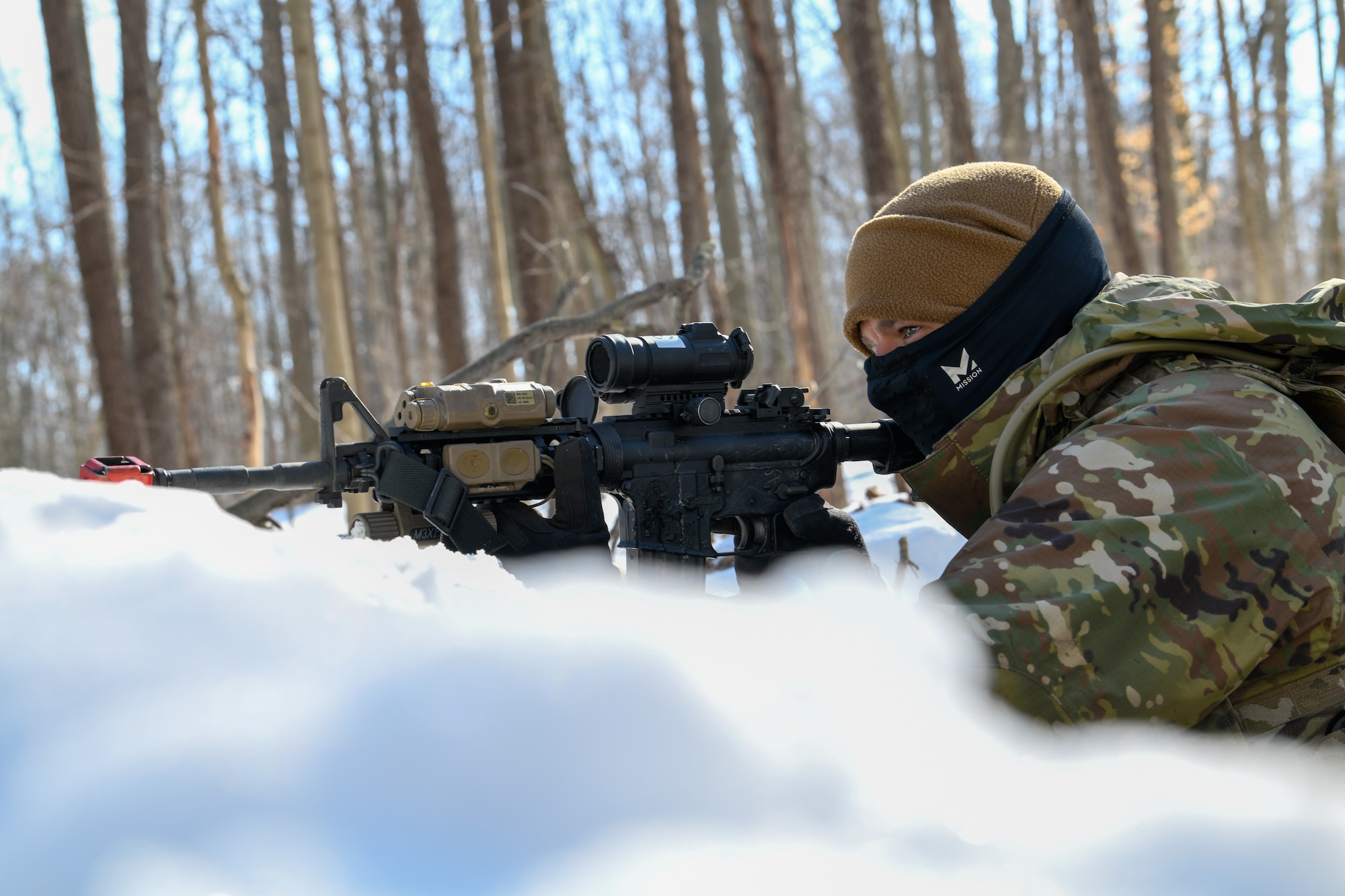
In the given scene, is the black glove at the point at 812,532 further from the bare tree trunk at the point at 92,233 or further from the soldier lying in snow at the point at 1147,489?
the bare tree trunk at the point at 92,233

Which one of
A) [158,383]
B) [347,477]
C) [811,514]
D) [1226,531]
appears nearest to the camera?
[1226,531]

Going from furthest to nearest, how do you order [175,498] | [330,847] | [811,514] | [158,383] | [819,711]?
[158,383], [811,514], [175,498], [819,711], [330,847]

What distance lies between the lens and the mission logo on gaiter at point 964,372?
7.80ft

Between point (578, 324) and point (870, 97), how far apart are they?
4.37 metres

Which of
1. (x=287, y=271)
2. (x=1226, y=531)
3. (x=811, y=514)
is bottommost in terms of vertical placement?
(x=811, y=514)

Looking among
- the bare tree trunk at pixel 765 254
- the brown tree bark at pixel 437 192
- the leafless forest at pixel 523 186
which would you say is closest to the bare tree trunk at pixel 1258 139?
the leafless forest at pixel 523 186

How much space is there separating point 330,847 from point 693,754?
32 cm

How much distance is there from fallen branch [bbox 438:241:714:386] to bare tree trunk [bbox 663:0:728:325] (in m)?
4.57

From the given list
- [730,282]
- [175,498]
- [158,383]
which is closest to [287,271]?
[158,383]

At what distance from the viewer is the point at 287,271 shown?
18594mm

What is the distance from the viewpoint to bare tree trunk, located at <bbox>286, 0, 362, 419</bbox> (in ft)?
24.7

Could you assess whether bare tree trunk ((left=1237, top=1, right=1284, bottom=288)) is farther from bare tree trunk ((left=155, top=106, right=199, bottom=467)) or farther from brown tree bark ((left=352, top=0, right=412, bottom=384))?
bare tree trunk ((left=155, top=106, right=199, bottom=467))

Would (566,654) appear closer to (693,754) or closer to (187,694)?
(693,754)

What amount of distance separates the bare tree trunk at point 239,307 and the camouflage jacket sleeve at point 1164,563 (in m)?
9.16
